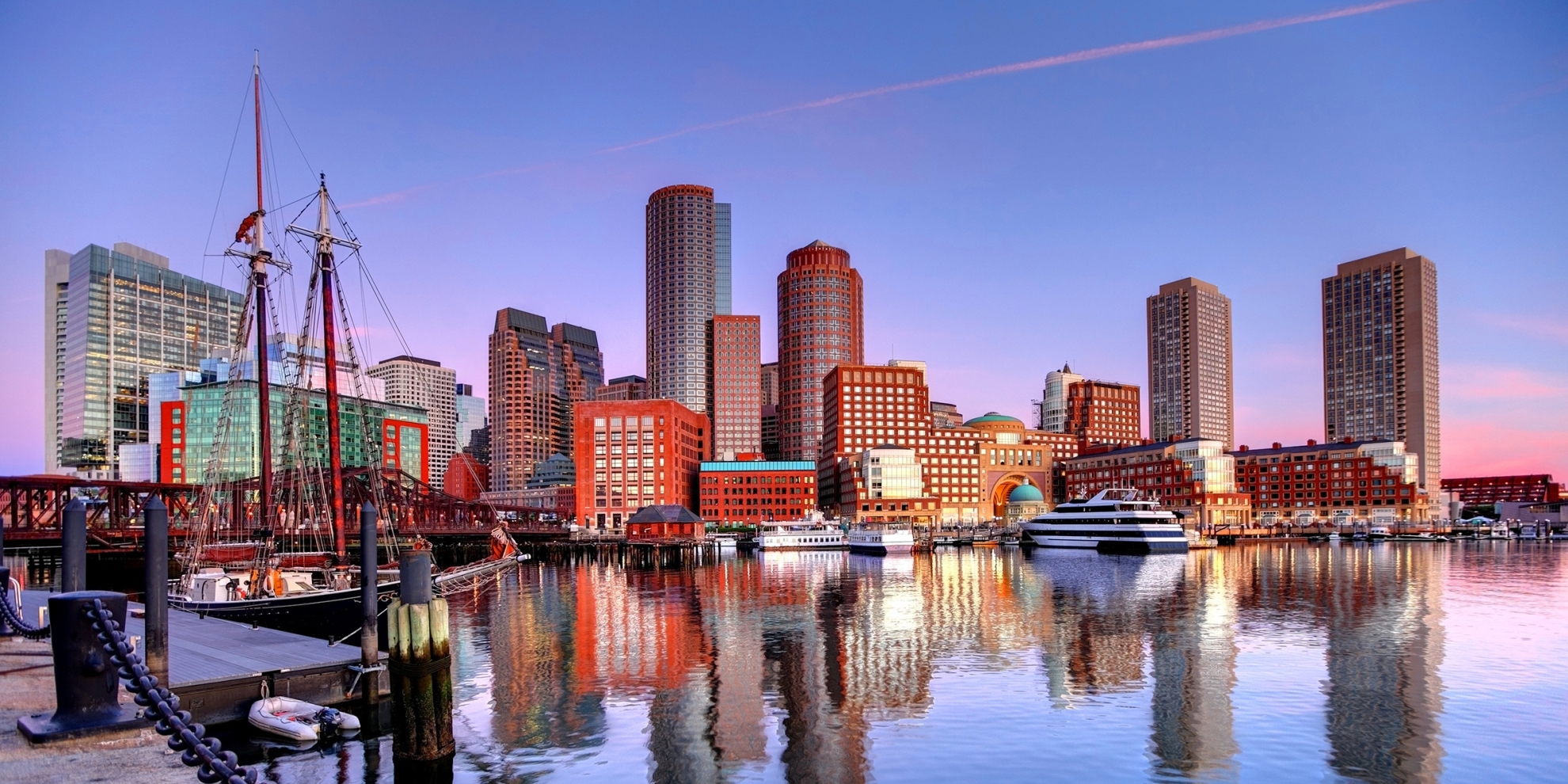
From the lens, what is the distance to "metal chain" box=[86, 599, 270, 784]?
13.6 meters

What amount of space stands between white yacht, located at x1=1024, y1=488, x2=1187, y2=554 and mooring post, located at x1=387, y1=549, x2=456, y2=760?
133052mm

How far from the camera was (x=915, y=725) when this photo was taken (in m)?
34.1

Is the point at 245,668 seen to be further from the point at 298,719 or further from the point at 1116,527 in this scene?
the point at 1116,527

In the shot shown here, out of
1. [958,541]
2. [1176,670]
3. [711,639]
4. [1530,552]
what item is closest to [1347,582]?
[1176,670]

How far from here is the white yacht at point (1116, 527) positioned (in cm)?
14600

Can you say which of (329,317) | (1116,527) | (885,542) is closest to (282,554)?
(329,317)

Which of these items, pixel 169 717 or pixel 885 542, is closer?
pixel 169 717

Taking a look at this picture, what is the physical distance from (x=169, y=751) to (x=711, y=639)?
134 feet

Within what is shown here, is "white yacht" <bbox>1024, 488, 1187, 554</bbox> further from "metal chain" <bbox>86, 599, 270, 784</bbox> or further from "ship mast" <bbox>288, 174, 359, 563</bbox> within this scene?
"metal chain" <bbox>86, 599, 270, 784</bbox>

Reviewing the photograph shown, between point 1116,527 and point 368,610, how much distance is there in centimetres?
13242

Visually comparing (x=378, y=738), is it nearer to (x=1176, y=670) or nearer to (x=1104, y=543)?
(x=1176, y=670)

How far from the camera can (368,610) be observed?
3559 cm

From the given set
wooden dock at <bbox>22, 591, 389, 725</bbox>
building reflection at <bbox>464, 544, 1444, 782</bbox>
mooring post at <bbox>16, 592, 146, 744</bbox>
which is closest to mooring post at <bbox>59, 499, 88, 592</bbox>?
wooden dock at <bbox>22, 591, 389, 725</bbox>

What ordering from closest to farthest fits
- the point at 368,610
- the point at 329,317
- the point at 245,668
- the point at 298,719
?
the point at 298,719, the point at 245,668, the point at 368,610, the point at 329,317
